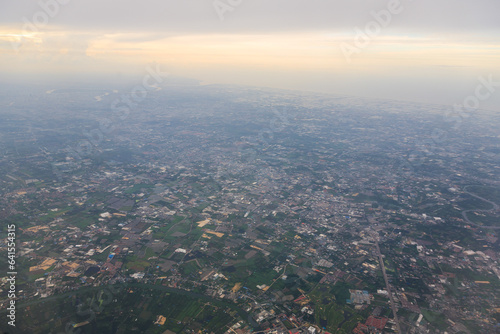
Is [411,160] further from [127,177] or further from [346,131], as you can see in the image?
[127,177]

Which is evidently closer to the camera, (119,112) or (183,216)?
(183,216)

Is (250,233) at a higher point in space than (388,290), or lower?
higher

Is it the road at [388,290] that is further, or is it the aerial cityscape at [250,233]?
the aerial cityscape at [250,233]

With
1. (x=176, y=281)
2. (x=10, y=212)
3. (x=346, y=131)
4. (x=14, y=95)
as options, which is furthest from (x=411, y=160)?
(x=14, y=95)

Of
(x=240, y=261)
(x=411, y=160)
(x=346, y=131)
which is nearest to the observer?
(x=240, y=261)

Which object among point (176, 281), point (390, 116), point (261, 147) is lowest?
point (176, 281)

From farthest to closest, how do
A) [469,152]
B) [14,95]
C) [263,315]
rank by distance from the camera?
[14,95] → [469,152] → [263,315]

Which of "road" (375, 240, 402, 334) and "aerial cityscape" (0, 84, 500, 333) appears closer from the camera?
"road" (375, 240, 402, 334)

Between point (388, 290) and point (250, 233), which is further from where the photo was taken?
point (250, 233)

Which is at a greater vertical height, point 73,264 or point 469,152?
point 469,152
